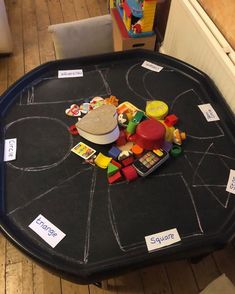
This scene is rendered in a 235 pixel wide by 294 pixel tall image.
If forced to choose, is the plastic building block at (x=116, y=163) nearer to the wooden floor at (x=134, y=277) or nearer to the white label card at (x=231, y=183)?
the white label card at (x=231, y=183)

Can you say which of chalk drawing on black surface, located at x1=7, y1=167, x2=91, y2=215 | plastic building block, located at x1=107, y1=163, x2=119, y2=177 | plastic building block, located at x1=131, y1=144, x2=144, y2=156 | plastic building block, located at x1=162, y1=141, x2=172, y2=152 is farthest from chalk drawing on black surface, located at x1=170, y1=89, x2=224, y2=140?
chalk drawing on black surface, located at x1=7, y1=167, x2=91, y2=215

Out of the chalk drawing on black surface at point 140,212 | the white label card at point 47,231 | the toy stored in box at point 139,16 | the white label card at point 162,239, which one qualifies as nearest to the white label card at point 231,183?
the chalk drawing on black surface at point 140,212

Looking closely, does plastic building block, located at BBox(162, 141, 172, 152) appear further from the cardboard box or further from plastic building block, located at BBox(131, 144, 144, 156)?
the cardboard box

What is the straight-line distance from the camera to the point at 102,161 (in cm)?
98

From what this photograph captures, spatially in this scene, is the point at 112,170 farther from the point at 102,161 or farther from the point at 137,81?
the point at 137,81

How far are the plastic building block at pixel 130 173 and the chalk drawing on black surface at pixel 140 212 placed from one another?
21mm

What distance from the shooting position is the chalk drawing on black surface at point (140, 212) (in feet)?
2.74

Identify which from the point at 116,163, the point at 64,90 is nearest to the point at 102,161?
the point at 116,163

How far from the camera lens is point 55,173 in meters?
0.96

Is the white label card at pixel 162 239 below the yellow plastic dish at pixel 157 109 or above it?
below

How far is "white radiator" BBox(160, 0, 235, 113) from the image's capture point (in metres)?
1.12

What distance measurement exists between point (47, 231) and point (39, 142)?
34 cm

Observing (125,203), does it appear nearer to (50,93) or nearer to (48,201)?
(48,201)

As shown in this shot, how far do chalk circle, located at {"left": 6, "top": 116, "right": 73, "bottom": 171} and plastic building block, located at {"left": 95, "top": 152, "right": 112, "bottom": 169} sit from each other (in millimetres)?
113
